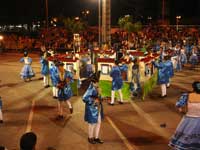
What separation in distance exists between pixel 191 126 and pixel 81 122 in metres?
4.48

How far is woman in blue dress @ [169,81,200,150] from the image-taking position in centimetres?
664

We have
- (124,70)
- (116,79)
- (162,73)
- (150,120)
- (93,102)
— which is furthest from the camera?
(162,73)

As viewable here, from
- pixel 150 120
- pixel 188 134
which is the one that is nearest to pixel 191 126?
pixel 188 134

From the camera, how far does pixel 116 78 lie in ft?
40.1

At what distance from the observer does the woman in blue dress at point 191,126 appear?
664cm

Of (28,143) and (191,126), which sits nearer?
(28,143)

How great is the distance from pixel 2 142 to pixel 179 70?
14.3 metres

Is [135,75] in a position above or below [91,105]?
above

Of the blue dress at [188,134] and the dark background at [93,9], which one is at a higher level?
the dark background at [93,9]

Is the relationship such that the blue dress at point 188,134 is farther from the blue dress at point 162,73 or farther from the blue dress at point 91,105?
the blue dress at point 162,73

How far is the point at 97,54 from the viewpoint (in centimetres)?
1592

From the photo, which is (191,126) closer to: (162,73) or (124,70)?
(124,70)

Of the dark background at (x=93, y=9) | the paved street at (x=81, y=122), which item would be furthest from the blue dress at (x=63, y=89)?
the dark background at (x=93, y=9)

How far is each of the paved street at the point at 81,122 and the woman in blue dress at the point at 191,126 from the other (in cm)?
160
